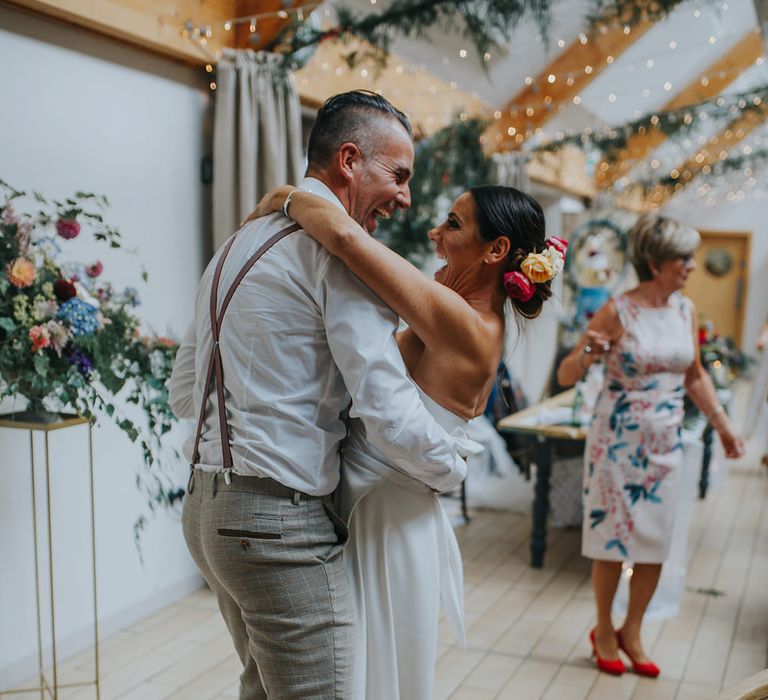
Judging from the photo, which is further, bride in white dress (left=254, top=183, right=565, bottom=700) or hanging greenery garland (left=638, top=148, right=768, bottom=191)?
hanging greenery garland (left=638, top=148, right=768, bottom=191)

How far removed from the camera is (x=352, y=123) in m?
1.69

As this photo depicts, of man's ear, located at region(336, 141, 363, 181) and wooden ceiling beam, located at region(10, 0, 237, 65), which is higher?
wooden ceiling beam, located at region(10, 0, 237, 65)

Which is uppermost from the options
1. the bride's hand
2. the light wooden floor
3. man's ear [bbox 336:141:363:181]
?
man's ear [bbox 336:141:363:181]

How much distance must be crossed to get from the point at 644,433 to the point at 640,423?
0.13ft

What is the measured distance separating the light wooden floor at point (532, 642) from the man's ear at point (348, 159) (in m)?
2.13

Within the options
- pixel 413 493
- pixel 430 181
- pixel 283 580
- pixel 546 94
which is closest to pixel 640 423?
pixel 413 493

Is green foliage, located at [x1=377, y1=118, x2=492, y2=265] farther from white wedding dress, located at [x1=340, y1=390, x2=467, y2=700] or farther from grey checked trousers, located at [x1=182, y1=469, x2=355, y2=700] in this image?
grey checked trousers, located at [x1=182, y1=469, x2=355, y2=700]

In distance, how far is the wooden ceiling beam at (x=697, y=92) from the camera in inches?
290

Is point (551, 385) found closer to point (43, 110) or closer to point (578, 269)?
point (578, 269)

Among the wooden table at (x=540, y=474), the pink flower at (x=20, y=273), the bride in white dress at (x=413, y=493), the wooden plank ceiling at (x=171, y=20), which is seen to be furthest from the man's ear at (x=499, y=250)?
the wooden table at (x=540, y=474)

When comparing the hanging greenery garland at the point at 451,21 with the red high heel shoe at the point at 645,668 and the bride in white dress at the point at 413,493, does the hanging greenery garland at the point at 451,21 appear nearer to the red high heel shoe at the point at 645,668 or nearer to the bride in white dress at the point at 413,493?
the bride in white dress at the point at 413,493

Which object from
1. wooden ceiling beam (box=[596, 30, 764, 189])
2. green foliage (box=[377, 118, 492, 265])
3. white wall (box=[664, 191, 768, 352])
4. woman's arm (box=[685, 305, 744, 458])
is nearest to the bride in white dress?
woman's arm (box=[685, 305, 744, 458])

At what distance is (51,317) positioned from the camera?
7.97 ft

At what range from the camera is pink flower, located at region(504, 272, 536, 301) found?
190cm
